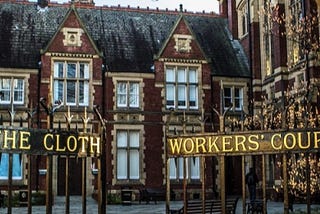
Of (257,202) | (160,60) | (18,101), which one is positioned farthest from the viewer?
(160,60)

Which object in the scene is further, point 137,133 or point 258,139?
point 137,133

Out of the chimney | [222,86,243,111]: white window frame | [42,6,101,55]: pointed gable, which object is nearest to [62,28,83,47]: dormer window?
[42,6,101,55]: pointed gable

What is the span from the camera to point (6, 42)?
29.4m

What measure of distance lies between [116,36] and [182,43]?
153 inches

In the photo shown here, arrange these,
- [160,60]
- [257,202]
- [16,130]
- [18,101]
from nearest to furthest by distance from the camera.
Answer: [16,130]
[257,202]
[18,101]
[160,60]

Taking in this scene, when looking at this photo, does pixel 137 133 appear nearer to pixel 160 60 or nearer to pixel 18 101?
pixel 160 60

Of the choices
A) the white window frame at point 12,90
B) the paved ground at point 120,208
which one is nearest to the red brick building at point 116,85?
the white window frame at point 12,90

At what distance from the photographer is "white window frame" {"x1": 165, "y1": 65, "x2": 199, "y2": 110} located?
30156 mm

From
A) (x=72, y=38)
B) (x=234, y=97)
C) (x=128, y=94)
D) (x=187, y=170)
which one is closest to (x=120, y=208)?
(x=187, y=170)

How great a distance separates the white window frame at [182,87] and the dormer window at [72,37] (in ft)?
16.7

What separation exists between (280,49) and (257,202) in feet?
46.1

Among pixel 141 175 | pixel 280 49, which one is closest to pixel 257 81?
pixel 280 49

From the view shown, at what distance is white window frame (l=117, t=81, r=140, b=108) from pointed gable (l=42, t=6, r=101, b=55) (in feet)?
7.33

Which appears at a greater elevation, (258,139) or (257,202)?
(258,139)
